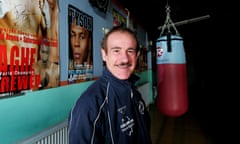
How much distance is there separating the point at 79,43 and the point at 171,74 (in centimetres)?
A: 88

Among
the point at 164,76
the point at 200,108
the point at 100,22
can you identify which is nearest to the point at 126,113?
the point at 164,76

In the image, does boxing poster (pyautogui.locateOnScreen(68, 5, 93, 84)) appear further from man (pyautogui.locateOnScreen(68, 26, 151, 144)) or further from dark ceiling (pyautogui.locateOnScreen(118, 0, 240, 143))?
dark ceiling (pyautogui.locateOnScreen(118, 0, 240, 143))

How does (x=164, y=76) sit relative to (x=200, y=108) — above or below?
above

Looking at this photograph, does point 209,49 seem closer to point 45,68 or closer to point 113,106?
point 45,68

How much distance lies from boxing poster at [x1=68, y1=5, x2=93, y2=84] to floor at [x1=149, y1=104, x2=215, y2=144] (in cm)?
136

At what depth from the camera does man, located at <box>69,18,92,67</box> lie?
5.58 ft

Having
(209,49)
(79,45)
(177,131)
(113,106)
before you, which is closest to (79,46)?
(79,45)

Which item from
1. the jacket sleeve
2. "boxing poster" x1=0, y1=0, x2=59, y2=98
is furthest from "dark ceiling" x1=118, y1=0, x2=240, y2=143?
the jacket sleeve

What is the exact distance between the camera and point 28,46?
3.99ft

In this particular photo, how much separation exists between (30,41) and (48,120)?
509mm

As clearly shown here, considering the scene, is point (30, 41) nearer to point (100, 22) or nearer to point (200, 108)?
point (100, 22)

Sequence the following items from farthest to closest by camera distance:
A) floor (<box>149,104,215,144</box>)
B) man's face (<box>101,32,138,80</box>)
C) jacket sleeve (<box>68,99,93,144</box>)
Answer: floor (<box>149,104,215,144</box>) < man's face (<box>101,32,138,80</box>) < jacket sleeve (<box>68,99,93,144</box>)

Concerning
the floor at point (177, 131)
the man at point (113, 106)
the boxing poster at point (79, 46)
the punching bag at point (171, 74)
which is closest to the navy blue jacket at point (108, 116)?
the man at point (113, 106)

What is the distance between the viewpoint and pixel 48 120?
1.41 metres
